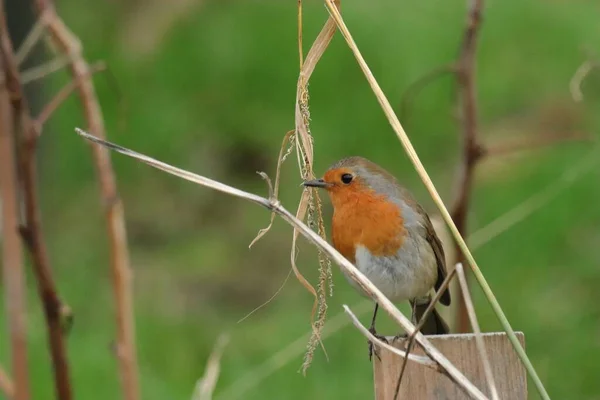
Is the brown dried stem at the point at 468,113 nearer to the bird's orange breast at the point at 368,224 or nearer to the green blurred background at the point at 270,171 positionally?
the bird's orange breast at the point at 368,224

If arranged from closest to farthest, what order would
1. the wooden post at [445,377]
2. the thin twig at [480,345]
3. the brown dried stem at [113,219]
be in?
the thin twig at [480,345], the wooden post at [445,377], the brown dried stem at [113,219]

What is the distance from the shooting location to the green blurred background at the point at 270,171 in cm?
542

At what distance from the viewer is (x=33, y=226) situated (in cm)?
249

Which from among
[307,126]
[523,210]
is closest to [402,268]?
[523,210]

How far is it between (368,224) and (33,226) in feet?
3.59

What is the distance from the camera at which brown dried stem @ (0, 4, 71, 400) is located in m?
2.36

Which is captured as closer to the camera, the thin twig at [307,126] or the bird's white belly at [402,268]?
the thin twig at [307,126]

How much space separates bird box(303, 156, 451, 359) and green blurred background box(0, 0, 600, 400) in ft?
5.70

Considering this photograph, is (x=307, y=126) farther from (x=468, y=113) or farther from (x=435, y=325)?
(x=435, y=325)

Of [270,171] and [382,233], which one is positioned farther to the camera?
[270,171]

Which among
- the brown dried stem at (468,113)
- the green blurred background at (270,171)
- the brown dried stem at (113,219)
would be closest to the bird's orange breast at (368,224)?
the brown dried stem at (468,113)

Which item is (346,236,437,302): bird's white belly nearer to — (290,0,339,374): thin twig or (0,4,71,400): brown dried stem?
(0,4,71,400): brown dried stem

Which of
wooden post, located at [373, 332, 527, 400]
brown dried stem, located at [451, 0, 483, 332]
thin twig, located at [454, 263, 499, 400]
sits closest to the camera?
thin twig, located at [454, 263, 499, 400]

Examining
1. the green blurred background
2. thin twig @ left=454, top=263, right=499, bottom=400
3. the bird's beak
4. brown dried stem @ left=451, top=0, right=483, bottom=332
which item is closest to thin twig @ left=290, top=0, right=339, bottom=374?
the bird's beak
